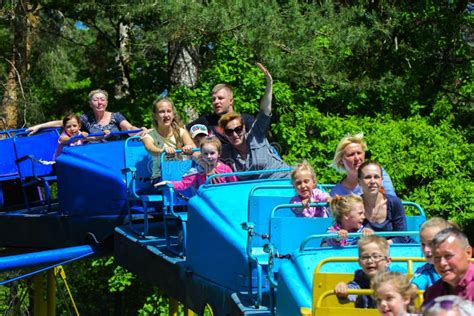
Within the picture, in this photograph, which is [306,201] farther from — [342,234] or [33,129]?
[33,129]

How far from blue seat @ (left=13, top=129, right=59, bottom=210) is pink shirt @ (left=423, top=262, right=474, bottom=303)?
298 inches

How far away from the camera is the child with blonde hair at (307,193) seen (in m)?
7.57

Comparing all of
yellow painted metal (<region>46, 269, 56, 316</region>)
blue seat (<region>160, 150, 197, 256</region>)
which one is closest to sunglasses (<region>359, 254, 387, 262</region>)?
blue seat (<region>160, 150, 197, 256</region>)

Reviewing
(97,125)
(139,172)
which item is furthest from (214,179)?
(97,125)

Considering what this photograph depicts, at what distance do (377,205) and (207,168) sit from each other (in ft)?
6.86

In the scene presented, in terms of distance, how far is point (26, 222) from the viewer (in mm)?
12180

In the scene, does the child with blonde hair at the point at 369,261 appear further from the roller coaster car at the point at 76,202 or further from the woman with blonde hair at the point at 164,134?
the roller coaster car at the point at 76,202

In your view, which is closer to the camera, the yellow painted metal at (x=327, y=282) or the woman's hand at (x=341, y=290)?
the woman's hand at (x=341, y=290)

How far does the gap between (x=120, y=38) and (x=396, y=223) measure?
15.3m

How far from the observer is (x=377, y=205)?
7168 mm

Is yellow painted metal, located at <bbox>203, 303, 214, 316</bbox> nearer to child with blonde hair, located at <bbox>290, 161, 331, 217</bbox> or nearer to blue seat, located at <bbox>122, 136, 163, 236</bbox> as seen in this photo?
child with blonde hair, located at <bbox>290, 161, 331, 217</bbox>

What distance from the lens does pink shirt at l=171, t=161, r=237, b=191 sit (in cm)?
902

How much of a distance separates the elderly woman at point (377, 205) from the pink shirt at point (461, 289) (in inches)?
71.1

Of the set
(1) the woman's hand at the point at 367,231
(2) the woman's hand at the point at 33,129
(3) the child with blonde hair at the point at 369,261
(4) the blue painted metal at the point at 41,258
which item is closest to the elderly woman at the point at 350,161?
(1) the woman's hand at the point at 367,231
